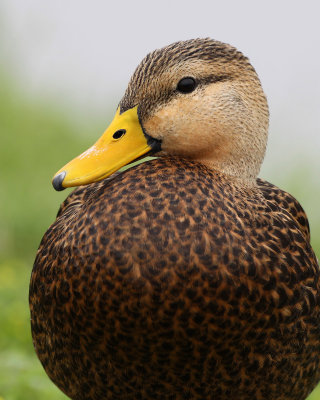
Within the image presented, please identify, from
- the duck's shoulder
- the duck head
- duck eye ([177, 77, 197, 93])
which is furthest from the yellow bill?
the duck's shoulder

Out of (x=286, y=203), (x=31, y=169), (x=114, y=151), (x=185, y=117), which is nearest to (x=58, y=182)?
(x=114, y=151)

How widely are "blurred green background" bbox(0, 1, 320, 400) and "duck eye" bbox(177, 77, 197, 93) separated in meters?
1.49

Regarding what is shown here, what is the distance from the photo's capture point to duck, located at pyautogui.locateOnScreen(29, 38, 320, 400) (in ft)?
7.91

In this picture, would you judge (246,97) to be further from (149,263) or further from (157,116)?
(149,263)

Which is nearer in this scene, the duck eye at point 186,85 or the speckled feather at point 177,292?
the speckled feather at point 177,292

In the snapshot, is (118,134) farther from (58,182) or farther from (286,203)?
(286,203)

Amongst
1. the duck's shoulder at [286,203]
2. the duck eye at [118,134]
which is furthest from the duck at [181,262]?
the duck's shoulder at [286,203]

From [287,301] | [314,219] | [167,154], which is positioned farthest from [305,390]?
[314,219]

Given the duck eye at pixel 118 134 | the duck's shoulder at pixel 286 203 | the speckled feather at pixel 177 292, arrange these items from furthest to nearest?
the duck's shoulder at pixel 286 203
the duck eye at pixel 118 134
the speckled feather at pixel 177 292

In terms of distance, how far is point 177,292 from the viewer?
93.9 inches

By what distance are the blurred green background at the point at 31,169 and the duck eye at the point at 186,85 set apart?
1495 millimetres

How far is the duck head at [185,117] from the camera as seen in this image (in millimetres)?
2660

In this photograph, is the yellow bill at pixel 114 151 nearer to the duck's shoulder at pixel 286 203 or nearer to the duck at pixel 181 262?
the duck at pixel 181 262

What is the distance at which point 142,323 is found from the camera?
241 centimetres
